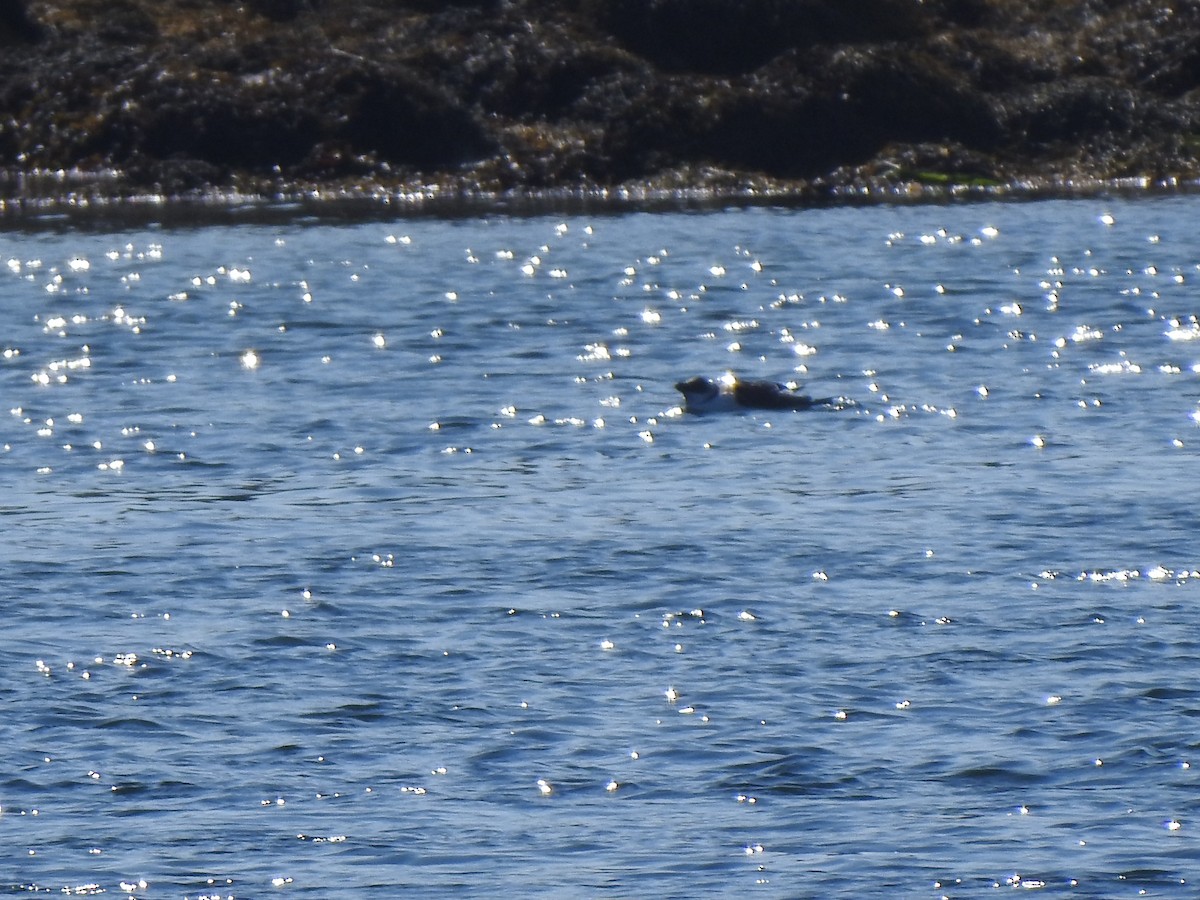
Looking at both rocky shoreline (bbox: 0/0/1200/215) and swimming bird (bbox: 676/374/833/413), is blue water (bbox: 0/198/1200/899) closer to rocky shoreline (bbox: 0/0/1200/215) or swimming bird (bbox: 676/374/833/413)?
swimming bird (bbox: 676/374/833/413)

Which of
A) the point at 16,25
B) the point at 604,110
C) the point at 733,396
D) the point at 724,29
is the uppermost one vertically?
the point at 16,25

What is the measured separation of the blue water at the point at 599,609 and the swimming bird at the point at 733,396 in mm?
584

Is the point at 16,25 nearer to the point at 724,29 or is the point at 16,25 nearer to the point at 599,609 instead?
the point at 724,29

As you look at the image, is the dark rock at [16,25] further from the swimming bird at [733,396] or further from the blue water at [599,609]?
the swimming bird at [733,396]

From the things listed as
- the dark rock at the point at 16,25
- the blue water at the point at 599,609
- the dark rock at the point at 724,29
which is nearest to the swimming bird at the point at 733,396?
the blue water at the point at 599,609

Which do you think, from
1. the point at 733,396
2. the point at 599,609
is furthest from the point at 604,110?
the point at 599,609

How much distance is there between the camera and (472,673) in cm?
1745

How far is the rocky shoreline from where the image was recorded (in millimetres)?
67125

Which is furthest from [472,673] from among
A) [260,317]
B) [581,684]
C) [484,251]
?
[484,251]

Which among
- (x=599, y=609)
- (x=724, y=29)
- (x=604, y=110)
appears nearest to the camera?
(x=599, y=609)

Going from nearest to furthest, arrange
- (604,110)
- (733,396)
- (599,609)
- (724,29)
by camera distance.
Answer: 1. (599,609)
2. (733,396)
3. (604,110)
4. (724,29)

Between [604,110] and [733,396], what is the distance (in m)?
39.8

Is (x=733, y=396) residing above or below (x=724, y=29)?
below

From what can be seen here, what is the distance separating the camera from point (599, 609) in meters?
19.5
